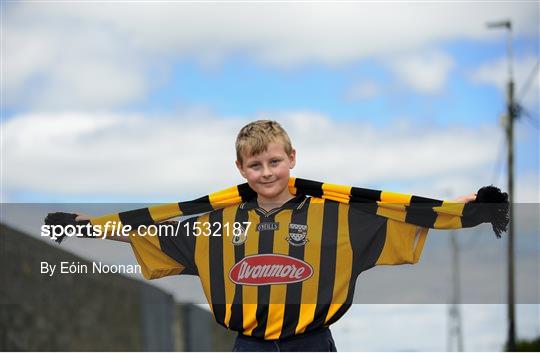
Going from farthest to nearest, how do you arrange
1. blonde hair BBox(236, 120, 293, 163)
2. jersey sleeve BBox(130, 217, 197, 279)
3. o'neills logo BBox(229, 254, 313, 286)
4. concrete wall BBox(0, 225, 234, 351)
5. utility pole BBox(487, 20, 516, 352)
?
1. utility pole BBox(487, 20, 516, 352)
2. concrete wall BBox(0, 225, 234, 351)
3. jersey sleeve BBox(130, 217, 197, 279)
4. o'neills logo BBox(229, 254, 313, 286)
5. blonde hair BBox(236, 120, 293, 163)

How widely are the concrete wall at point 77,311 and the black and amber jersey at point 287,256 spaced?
604 centimetres

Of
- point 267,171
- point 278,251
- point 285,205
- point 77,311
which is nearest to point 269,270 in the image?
point 278,251

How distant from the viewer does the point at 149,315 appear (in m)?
20.7

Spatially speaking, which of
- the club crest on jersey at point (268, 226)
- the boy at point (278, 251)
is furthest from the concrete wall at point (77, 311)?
the club crest on jersey at point (268, 226)

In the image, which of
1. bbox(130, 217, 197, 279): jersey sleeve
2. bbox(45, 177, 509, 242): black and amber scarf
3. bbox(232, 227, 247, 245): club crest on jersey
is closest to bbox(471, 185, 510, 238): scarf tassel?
bbox(45, 177, 509, 242): black and amber scarf

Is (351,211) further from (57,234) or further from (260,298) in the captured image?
(57,234)

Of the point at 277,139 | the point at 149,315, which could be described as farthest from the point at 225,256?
the point at 149,315

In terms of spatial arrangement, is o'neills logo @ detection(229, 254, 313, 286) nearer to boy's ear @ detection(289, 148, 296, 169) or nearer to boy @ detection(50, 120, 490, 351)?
boy @ detection(50, 120, 490, 351)

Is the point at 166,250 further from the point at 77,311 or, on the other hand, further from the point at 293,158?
the point at 77,311

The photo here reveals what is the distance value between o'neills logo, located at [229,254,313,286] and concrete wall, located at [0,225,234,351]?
612 centimetres

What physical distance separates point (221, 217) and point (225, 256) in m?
0.21

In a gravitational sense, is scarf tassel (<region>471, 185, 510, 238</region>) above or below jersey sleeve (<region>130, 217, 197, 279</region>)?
above

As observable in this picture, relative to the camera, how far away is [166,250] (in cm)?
535

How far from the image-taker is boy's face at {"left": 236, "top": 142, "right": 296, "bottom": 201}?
5023mm
